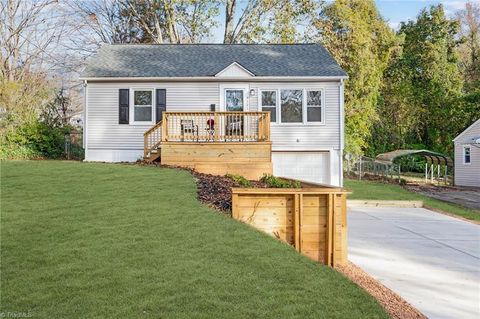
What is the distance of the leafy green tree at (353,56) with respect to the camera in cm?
2509

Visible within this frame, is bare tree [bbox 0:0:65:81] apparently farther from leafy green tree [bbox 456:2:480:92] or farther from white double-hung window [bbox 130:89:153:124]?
leafy green tree [bbox 456:2:480:92]

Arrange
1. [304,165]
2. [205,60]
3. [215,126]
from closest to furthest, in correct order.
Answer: [215,126] → [304,165] → [205,60]

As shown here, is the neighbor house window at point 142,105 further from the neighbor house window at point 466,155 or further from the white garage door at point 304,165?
the neighbor house window at point 466,155

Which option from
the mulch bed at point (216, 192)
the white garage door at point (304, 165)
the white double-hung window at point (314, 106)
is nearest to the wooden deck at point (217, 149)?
the mulch bed at point (216, 192)

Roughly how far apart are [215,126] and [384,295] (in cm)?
952

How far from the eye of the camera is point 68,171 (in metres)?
11.2

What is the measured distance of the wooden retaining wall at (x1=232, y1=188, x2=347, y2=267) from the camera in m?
6.70

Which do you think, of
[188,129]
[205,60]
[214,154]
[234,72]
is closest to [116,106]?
[188,129]

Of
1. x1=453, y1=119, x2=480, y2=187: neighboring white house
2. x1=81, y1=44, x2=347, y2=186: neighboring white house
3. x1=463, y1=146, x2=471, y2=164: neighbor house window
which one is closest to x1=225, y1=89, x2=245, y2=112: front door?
x1=81, y1=44, x2=347, y2=186: neighboring white house

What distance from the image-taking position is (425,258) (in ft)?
24.3

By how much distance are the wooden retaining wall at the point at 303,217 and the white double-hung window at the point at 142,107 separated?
984 centimetres

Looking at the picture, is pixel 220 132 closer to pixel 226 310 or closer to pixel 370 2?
pixel 226 310

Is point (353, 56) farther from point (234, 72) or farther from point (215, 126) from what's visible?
point (215, 126)

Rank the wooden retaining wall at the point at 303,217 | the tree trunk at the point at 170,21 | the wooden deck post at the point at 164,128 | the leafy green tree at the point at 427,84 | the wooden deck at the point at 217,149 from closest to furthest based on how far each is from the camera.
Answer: the wooden retaining wall at the point at 303,217
the wooden deck at the point at 217,149
the wooden deck post at the point at 164,128
the tree trunk at the point at 170,21
the leafy green tree at the point at 427,84
